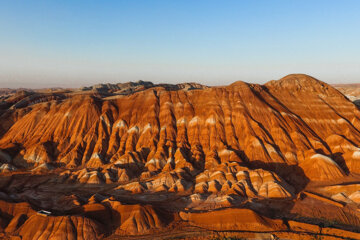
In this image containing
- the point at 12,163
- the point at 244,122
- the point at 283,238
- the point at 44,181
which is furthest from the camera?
the point at 244,122

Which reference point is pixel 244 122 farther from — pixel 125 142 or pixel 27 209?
pixel 27 209

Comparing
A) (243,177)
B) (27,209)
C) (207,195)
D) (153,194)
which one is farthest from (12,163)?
(243,177)

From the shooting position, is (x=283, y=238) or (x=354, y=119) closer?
(x=283, y=238)

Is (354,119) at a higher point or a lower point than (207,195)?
higher

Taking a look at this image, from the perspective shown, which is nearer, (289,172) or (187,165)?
(289,172)

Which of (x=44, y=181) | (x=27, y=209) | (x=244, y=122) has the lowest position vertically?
(x=44, y=181)

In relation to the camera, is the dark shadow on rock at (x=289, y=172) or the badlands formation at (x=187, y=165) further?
the dark shadow on rock at (x=289, y=172)

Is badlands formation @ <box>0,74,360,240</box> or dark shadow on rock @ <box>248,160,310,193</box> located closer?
badlands formation @ <box>0,74,360,240</box>

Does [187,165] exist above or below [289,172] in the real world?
above
